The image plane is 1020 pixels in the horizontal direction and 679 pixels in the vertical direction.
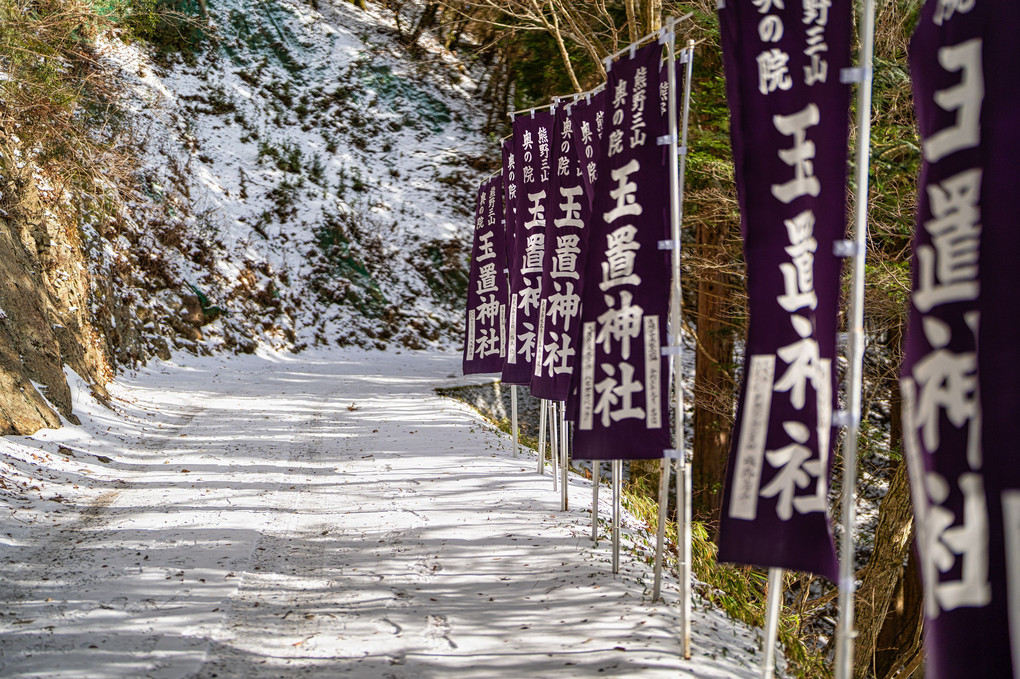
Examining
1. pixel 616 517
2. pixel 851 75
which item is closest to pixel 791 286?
pixel 851 75

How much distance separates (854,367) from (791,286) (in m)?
0.50

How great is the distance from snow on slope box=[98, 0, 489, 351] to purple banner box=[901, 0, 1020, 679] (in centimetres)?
2020

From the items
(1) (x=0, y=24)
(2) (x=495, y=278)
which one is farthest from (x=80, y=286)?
(2) (x=495, y=278)

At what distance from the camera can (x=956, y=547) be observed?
8.96 feet

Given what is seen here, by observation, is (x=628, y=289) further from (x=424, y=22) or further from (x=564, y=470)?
(x=424, y=22)

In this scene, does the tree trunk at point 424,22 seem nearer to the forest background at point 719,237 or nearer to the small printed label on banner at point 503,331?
the forest background at point 719,237

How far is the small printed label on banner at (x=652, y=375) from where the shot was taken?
5.19 meters

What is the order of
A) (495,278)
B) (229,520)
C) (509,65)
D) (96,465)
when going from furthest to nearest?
(509,65) < (495,278) < (96,465) < (229,520)

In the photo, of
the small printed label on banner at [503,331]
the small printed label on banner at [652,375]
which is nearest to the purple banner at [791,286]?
the small printed label on banner at [652,375]

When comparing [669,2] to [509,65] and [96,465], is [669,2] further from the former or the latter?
[509,65]

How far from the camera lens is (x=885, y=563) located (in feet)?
26.0

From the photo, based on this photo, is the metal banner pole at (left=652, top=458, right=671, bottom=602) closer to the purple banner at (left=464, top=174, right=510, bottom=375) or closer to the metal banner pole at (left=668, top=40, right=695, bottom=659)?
the metal banner pole at (left=668, top=40, right=695, bottom=659)

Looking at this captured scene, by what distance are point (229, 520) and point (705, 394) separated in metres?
7.20

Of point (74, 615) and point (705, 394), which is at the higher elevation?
point (705, 394)
